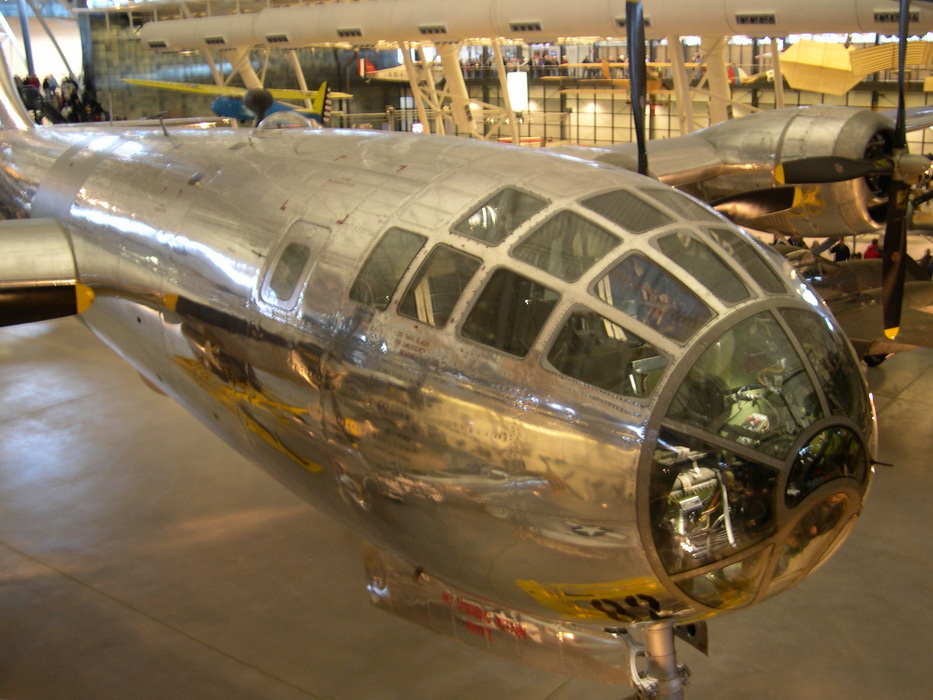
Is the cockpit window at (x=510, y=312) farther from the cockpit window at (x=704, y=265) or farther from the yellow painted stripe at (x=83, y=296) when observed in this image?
the yellow painted stripe at (x=83, y=296)

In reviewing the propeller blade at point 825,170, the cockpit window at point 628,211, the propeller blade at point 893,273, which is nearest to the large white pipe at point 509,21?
the propeller blade at point 825,170

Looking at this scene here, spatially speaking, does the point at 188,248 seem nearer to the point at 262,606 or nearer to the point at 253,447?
the point at 253,447

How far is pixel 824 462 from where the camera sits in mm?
3887

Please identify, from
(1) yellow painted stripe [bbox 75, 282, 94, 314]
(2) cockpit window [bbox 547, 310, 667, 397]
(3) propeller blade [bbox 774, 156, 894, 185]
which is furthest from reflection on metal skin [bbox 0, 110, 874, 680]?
(3) propeller blade [bbox 774, 156, 894, 185]

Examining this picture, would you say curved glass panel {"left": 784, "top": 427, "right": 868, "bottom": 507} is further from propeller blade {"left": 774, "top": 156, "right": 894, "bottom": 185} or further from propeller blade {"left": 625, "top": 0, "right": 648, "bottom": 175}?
propeller blade {"left": 774, "top": 156, "right": 894, "bottom": 185}

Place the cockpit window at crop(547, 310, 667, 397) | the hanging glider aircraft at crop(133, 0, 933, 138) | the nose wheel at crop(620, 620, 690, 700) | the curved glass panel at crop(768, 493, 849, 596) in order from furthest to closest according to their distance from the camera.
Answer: the hanging glider aircraft at crop(133, 0, 933, 138) < the nose wheel at crop(620, 620, 690, 700) < the curved glass panel at crop(768, 493, 849, 596) < the cockpit window at crop(547, 310, 667, 397)

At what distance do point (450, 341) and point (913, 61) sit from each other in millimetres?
21930

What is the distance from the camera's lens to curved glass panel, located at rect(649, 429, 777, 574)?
371 centimetres

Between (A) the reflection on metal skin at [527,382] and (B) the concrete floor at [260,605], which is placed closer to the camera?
(A) the reflection on metal skin at [527,382]

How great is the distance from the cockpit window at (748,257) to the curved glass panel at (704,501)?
97 cm

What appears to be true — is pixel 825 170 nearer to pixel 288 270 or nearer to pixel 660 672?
pixel 660 672

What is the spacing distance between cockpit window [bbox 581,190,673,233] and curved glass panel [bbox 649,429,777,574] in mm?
1182

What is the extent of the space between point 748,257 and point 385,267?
1863 millimetres

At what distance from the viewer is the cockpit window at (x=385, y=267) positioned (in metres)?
4.51
